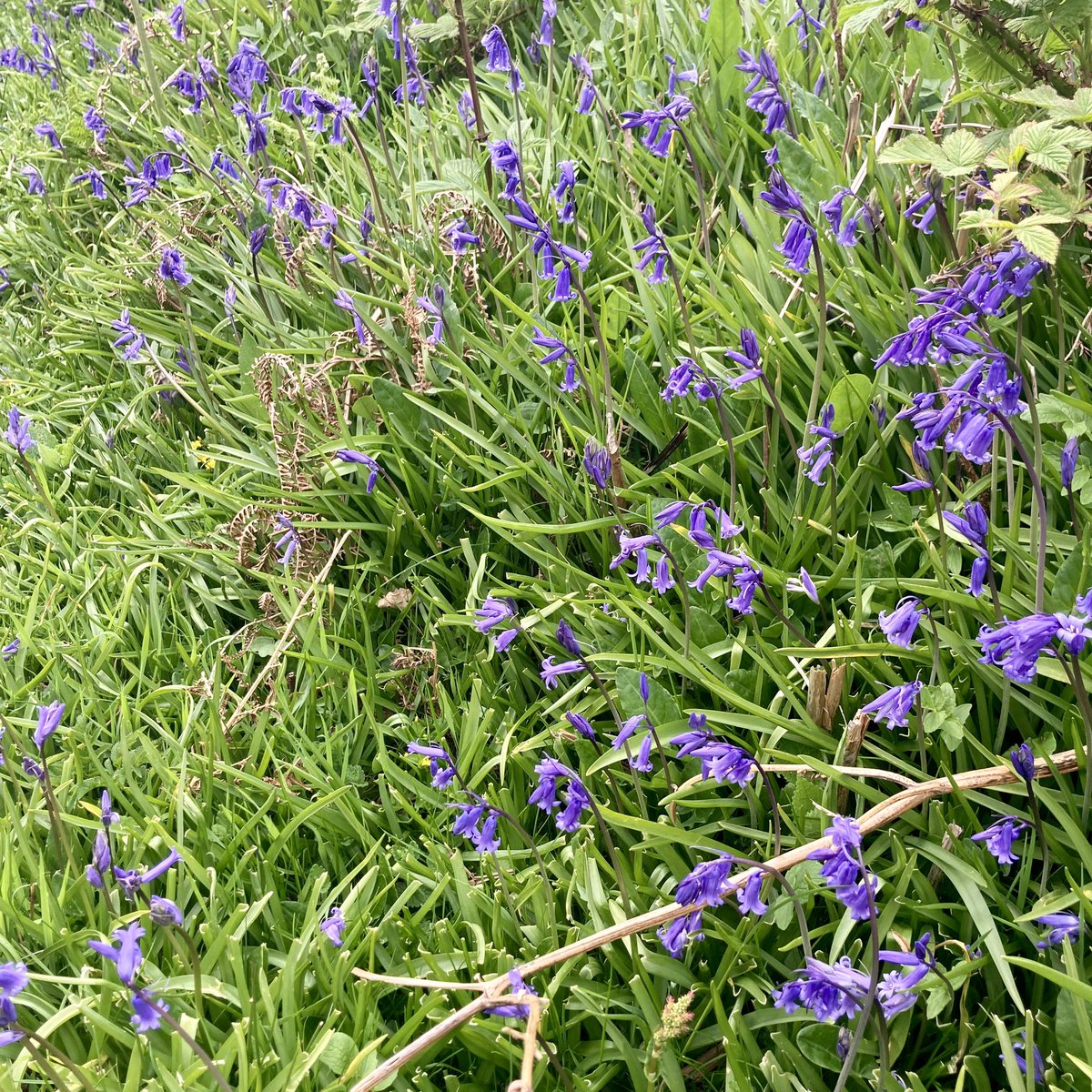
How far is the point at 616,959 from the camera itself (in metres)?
2.11

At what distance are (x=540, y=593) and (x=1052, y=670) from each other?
1211mm

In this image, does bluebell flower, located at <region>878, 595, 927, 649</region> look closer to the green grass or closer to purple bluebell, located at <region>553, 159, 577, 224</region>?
the green grass

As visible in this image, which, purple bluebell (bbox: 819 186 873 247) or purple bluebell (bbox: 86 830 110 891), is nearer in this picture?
purple bluebell (bbox: 86 830 110 891)

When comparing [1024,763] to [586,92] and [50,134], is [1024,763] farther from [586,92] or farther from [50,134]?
[50,134]

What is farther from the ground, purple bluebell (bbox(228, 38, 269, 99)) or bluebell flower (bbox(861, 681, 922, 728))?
purple bluebell (bbox(228, 38, 269, 99))

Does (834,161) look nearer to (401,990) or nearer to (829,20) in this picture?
(829,20)

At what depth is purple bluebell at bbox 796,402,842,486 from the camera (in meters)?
2.41

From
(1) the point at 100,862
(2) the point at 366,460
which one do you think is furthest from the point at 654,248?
A: (1) the point at 100,862

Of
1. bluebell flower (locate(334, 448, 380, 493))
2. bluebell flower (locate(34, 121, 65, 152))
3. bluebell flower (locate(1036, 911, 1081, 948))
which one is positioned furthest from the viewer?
bluebell flower (locate(34, 121, 65, 152))

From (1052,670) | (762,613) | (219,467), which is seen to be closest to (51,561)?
(219,467)

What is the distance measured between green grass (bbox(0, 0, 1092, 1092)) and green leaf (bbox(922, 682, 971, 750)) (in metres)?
0.13

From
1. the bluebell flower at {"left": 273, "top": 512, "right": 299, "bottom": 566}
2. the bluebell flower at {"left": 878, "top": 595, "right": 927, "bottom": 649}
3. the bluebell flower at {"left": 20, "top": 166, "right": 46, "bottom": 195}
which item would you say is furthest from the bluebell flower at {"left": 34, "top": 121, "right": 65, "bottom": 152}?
the bluebell flower at {"left": 878, "top": 595, "right": 927, "bottom": 649}

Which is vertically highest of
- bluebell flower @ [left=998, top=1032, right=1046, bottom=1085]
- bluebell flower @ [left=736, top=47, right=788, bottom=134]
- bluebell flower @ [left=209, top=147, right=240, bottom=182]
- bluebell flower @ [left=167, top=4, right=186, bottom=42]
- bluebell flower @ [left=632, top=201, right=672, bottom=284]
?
bluebell flower @ [left=167, top=4, right=186, bottom=42]

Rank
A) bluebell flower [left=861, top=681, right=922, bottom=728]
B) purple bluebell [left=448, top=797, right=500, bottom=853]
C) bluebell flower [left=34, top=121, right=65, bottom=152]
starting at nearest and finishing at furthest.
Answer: bluebell flower [left=861, top=681, right=922, bottom=728] < purple bluebell [left=448, top=797, right=500, bottom=853] < bluebell flower [left=34, top=121, right=65, bottom=152]
